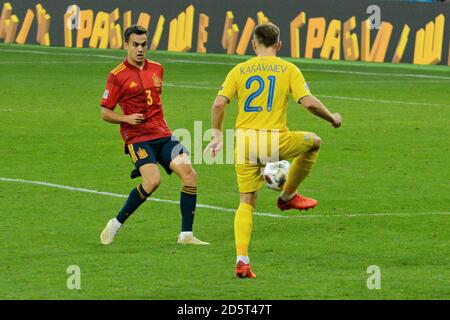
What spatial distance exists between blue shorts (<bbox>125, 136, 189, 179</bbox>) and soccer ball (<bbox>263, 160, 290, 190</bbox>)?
106cm

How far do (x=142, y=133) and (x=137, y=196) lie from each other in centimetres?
59

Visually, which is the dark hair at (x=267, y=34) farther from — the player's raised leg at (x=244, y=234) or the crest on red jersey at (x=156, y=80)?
the crest on red jersey at (x=156, y=80)

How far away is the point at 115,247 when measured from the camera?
12.9 meters

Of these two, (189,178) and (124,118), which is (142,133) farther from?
(189,178)

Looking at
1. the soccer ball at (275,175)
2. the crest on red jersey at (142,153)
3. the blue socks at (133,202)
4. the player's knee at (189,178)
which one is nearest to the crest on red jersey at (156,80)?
the crest on red jersey at (142,153)

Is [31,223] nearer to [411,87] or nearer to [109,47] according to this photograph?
[411,87]

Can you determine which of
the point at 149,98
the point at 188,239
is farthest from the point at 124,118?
the point at 188,239

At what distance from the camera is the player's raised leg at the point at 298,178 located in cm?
1236

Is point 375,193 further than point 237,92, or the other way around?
point 375,193

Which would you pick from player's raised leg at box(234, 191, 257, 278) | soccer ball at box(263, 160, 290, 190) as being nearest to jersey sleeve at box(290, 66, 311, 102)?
player's raised leg at box(234, 191, 257, 278)

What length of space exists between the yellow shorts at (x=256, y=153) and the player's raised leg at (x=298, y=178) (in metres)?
0.41

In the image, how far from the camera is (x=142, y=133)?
43.7 feet
